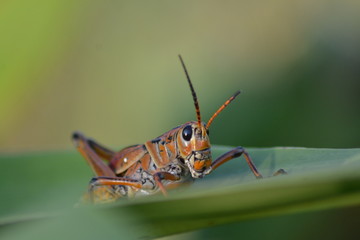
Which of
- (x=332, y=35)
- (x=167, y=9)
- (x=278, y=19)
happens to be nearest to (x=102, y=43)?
(x=167, y=9)

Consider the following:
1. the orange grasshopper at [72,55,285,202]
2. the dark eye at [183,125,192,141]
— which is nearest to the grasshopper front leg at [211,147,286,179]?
the orange grasshopper at [72,55,285,202]

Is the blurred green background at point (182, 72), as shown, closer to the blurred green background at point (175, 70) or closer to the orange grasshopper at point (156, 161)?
the blurred green background at point (175, 70)

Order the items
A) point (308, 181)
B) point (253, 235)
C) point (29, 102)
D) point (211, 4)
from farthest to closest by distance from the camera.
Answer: point (211, 4)
point (29, 102)
point (253, 235)
point (308, 181)

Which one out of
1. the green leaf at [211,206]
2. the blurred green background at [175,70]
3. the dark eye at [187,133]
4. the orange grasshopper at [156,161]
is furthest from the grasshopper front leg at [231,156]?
the blurred green background at [175,70]

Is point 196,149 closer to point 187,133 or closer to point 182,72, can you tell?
point 187,133

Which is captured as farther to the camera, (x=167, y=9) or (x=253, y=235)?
(x=167, y=9)

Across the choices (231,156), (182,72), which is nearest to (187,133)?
(231,156)

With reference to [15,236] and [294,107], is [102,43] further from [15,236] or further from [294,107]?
[15,236]
